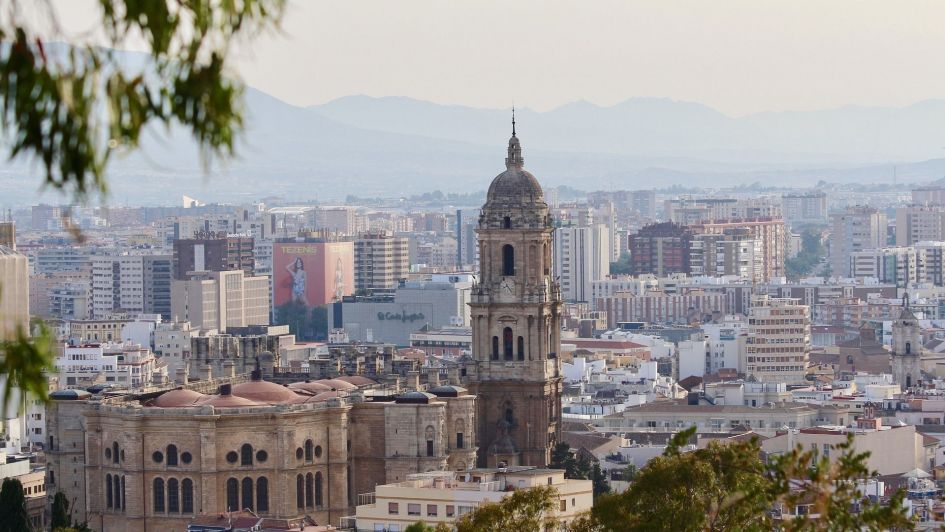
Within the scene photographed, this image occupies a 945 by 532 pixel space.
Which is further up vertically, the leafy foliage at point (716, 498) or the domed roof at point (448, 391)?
the leafy foliage at point (716, 498)

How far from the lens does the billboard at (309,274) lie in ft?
612

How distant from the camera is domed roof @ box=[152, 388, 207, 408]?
195ft

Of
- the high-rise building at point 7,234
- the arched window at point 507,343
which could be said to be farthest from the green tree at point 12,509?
the high-rise building at point 7,234

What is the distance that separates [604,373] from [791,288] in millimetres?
71452

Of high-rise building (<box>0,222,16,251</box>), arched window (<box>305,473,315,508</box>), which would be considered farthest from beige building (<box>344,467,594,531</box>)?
high-rise building (<box>0,222,16,251</box>)

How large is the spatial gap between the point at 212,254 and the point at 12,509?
129577 millimetres

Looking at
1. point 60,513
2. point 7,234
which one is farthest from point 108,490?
point 7,234

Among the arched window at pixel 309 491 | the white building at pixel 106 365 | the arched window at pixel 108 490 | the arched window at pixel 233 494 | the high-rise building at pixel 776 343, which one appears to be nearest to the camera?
the arched window at pixel 233 494

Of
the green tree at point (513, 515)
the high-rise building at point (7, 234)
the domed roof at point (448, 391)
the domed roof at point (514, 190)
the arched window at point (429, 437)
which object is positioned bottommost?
the arched window at point (429, 437)

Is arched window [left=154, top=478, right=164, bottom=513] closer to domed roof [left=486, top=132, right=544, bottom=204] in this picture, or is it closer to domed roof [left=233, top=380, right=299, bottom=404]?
domed roof [left=233, top=380, right=299, bottom=404]

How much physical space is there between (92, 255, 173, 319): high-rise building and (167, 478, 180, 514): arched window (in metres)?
119

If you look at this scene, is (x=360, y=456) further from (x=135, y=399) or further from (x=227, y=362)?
(x=227, y=362)

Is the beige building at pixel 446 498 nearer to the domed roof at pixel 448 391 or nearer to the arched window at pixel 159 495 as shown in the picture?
the arched window at pixel 159 495

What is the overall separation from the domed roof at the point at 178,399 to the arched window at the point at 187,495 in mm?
1692
